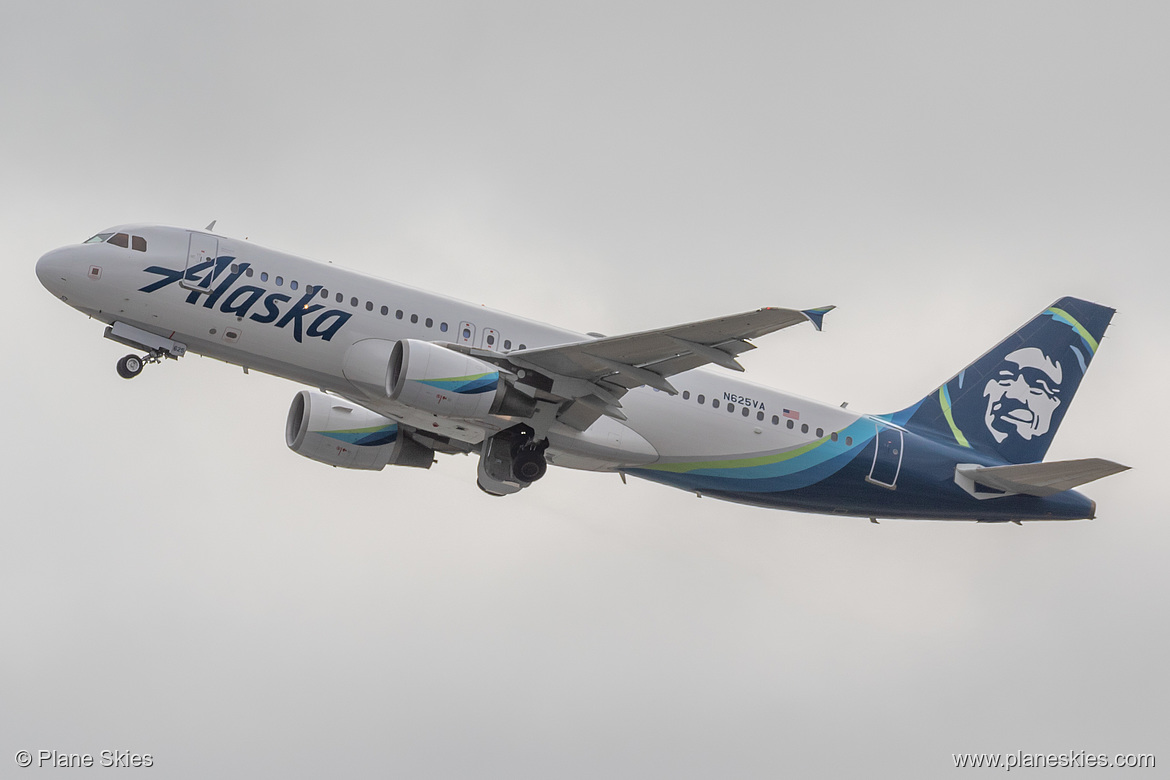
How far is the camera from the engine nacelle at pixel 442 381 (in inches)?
1240

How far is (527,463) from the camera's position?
34.2 meters

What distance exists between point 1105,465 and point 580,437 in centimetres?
1334

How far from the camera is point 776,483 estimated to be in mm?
36156

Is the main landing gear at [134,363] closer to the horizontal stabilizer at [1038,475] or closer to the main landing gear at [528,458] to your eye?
the main landing gear at [528,458]

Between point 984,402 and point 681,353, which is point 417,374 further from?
point 984,402

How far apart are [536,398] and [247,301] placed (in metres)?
7.52

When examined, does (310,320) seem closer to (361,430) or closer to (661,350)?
(361,430)

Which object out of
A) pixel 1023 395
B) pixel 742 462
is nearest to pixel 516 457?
pixel 742 462

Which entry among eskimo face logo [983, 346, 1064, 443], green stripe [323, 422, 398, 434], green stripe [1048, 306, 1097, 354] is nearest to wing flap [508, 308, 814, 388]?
green stripe [323, 422, 398, 434]

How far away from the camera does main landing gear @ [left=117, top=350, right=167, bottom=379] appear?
32.9 meters

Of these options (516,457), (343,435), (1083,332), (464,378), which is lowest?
(516,457)

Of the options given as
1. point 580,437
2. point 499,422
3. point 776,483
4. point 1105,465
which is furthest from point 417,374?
point 1105,465

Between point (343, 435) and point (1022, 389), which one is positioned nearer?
point (343, 435)

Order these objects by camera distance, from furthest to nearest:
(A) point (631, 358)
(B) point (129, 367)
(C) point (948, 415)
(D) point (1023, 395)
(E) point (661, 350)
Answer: (D) point (1023, 395)
(C) point (948, 415)
(B) point (129, 367)
(A) point (631, 358)
(E) point (661, 350)
